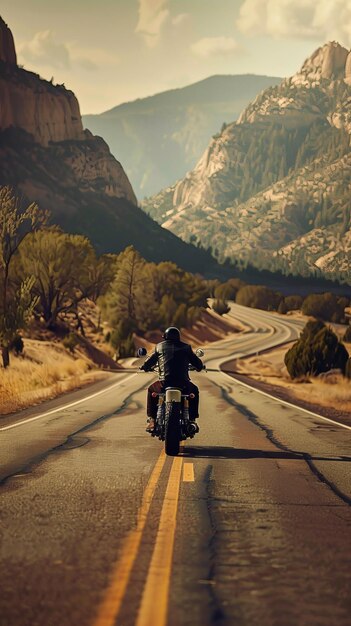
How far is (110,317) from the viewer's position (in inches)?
2968

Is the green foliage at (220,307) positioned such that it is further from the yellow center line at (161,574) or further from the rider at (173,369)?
the yellow center line at (161,574)

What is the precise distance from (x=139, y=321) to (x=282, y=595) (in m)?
78.0

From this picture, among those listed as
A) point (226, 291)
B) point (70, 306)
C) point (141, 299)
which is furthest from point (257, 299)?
point (70, 306)

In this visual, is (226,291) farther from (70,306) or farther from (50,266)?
(50,266)

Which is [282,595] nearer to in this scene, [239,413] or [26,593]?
[26,593]

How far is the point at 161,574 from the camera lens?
4891 mm

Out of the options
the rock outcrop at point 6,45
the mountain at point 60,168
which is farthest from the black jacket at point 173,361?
the rock outcrop at point 6,45

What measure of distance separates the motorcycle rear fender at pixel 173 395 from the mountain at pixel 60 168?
148829mm

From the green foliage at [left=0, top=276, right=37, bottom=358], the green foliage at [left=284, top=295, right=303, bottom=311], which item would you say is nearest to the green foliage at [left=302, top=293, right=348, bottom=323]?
the green foliage at [left=284, top=295, right=303, bottom=311]

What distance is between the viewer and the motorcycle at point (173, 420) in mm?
10812

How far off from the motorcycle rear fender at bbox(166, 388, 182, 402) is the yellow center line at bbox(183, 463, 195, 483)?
1.21 meters

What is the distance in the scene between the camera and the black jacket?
36.9ft

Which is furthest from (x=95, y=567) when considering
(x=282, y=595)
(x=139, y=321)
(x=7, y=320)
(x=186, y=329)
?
(x=186, y=329)

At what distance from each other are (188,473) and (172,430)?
5.39ft
